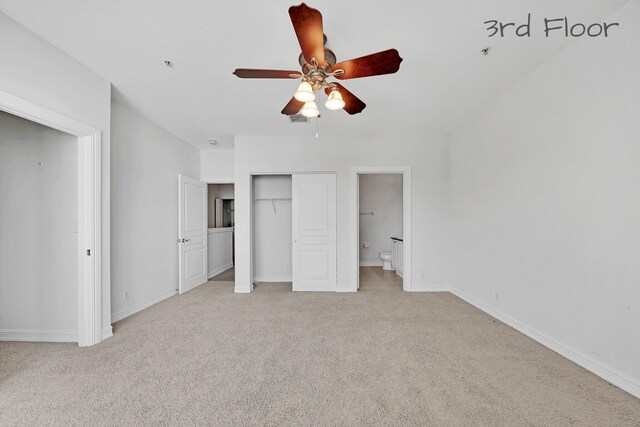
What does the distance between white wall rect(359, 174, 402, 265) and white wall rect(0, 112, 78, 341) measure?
18.4ft

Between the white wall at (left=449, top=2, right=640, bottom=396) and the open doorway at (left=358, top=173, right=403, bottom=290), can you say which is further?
the open doorway at (left=358, top=173, right=403, bottom=290)

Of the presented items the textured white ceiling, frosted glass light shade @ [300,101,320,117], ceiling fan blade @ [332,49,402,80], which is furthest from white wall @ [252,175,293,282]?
ceiling fan blade @ [332,49,402,80]

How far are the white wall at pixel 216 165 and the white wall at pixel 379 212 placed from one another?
11.3 ft

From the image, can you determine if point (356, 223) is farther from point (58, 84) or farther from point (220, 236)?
point (58, 84)

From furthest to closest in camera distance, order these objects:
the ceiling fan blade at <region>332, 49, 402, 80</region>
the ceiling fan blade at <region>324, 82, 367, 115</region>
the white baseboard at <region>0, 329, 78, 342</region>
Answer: the white baseboard at <region>0, 329, 78, 342</region> → the ceiling fan blade at <region>324, 82, 367, 115</region> → the ceiling fan blade at <region>332, 49, 402, 80</region>

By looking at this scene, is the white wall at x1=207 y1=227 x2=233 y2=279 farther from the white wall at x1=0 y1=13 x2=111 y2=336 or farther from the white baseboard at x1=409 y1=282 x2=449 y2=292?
the white baseboard at x1=409 y1=282 x2=449 y2=292

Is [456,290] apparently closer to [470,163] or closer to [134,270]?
[470,163]

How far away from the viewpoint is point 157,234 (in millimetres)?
3820

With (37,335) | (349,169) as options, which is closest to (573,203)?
(349,169)

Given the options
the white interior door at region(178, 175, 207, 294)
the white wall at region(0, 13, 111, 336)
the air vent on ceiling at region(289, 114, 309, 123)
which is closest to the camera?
the white wall at region(0, 13, 111, 336)

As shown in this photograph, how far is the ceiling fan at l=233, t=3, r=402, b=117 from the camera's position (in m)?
1.49

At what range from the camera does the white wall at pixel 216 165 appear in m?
5.07

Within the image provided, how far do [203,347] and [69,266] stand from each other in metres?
1.63

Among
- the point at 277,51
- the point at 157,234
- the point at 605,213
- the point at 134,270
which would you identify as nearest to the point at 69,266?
the point at 134,270
